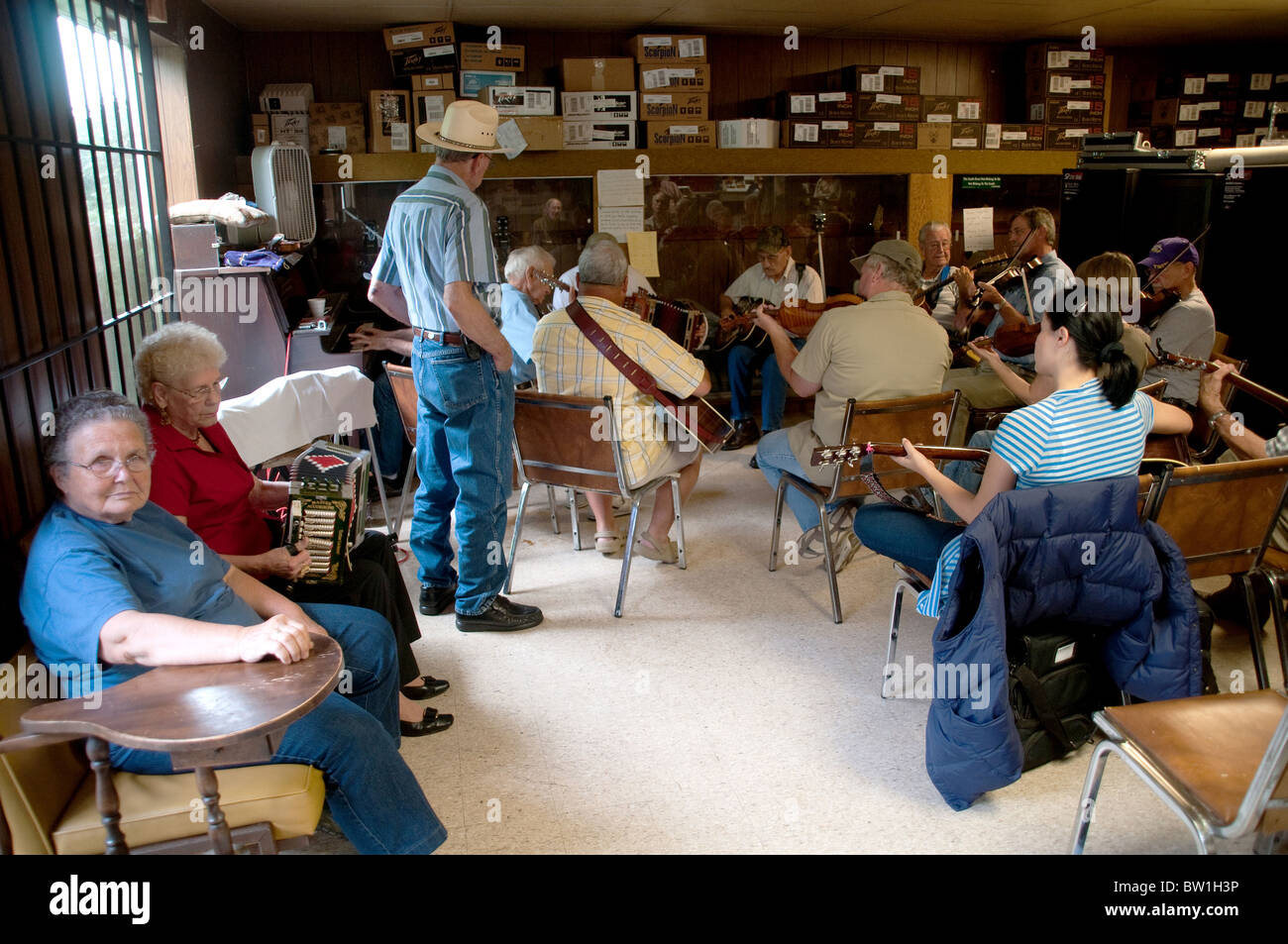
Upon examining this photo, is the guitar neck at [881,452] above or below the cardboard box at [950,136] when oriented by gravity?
below

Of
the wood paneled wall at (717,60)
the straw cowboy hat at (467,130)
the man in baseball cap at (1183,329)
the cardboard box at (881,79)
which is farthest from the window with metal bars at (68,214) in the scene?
the cardboard box at (881,79)

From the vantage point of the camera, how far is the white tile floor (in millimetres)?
2125

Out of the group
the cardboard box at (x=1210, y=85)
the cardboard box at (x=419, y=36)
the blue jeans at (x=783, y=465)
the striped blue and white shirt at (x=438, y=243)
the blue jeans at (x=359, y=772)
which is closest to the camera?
the blue jeans at (x=359, y=772)

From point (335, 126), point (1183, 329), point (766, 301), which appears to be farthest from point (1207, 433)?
point (335, 126)

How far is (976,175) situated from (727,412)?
239cm

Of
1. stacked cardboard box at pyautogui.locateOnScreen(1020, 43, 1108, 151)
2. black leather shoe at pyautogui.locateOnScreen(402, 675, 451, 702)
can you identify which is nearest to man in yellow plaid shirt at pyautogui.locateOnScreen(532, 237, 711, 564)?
black leather shoe at pyautogui.locateOnScreen(402, 675, 451, 702)

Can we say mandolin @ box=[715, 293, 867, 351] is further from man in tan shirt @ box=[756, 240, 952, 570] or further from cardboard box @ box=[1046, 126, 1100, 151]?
cardboard box @ box=[1046, 126, 1100, 151]

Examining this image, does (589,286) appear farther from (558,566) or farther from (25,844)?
(25,844)

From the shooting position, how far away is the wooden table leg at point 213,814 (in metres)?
1.49

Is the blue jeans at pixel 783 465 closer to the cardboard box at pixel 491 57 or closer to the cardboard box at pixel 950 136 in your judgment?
the cardboard box at pixel 491 57

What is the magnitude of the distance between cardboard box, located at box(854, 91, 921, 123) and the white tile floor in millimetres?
3577

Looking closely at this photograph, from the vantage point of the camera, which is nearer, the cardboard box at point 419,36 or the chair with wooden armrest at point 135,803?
the chair with wooden armrest at point 135,803

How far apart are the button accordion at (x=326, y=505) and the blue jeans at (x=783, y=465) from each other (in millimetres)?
1559

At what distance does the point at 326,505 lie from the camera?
2.25 metres
